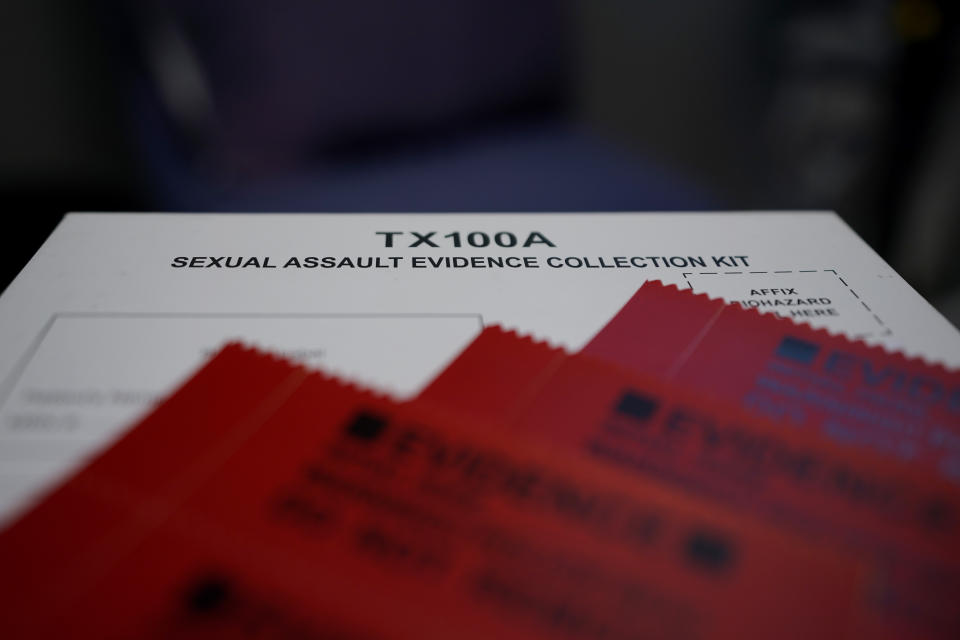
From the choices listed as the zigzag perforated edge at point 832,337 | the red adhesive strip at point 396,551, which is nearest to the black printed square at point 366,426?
the red adhesive strip at point 396,551

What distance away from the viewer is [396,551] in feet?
1.01

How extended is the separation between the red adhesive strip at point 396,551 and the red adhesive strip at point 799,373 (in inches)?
3.5

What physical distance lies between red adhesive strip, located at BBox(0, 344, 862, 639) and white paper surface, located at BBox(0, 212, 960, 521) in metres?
0.05

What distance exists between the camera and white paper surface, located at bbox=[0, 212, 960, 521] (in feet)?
1.29

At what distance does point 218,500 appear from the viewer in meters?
0.32

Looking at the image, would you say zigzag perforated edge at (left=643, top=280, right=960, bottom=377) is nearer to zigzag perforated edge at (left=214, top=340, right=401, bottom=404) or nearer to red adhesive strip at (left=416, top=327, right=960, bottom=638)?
red adhesive strip at (left=416, top=327, right=960, bottom=638)

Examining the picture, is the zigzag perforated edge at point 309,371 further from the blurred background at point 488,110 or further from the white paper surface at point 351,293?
the blurred background at point 488,110

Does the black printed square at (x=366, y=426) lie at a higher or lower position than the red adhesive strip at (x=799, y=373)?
lower

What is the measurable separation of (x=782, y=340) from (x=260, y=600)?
0.31 metres

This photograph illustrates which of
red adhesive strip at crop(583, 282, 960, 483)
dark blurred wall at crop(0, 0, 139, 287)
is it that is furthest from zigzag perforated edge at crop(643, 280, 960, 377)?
dark blurred wall at crop(0, 0, 139, 287)

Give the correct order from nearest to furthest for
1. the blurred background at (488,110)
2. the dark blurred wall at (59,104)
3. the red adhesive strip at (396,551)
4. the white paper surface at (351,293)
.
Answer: the red adhesive strip at (396,551), the white paper surface at (351,293), the blurred background at (488,110), the dark blurred wall at (59,104)

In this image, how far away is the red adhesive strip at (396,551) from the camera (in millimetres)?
286

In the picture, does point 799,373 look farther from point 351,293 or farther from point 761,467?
point 351,293

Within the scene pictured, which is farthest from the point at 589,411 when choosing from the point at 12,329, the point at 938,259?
the point at 938,259
